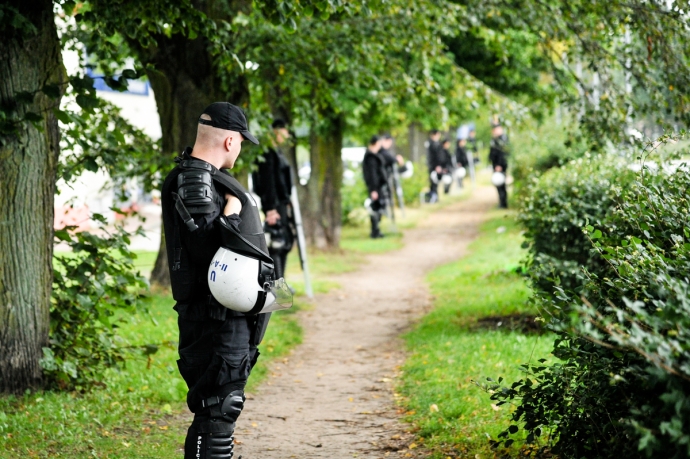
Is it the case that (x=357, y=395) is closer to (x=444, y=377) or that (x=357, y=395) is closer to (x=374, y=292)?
(x=444, y=377)

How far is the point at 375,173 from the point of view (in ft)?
70.6

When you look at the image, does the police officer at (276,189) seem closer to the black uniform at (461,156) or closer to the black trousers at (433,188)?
the black trousers at (433,188)

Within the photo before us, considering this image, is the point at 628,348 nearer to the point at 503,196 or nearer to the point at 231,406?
the point at 231,406

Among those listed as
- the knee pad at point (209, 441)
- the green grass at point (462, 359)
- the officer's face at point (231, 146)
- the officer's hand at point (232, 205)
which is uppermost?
the officer's face at point (231, 146)

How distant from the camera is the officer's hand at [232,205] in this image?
15.8 ft

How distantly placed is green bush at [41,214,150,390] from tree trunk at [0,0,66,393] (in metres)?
0.30

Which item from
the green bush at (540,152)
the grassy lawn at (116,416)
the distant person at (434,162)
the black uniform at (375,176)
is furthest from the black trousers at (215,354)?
the distant person at (434,162)

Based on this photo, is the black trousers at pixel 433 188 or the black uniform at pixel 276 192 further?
the black trousers at pixel 433 188

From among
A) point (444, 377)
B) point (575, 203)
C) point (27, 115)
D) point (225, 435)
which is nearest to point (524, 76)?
point (575, 203)

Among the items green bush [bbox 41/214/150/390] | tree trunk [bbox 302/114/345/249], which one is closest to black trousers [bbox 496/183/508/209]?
tree trunk [bbox 302/114/345/249]

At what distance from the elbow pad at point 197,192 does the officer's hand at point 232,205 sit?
0.09m

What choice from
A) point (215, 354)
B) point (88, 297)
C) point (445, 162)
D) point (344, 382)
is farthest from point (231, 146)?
point (445, 162)

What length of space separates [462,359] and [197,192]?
4.46m

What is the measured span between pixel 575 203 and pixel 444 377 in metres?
2.47
